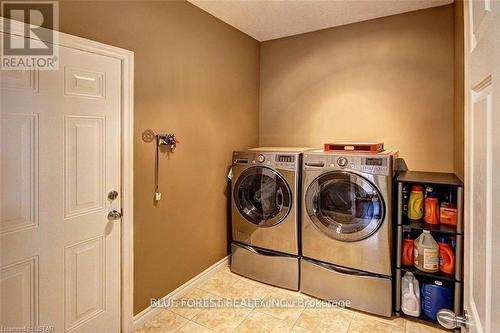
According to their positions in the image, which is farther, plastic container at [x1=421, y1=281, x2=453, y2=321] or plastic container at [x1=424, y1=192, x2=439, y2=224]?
plastic container at [x1=424, y1=192, x2=439, y2=224]

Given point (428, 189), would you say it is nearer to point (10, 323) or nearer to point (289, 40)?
point (289, 40)

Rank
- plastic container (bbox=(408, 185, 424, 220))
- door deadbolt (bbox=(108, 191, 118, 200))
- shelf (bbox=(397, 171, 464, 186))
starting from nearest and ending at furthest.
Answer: door deadbolt (bbox=(108, 191, 118, 200)) → shelf (bbox=(397, 171, 464, 186)) → plastic container (bbox=(408, 185, 424, 220))

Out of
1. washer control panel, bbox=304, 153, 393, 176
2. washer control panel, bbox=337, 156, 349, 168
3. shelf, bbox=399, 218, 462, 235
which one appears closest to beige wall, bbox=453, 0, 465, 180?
shelf, bbox=399, 218, 462, 235

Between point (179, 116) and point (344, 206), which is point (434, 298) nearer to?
point (344, 206)

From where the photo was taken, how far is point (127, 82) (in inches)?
72.3

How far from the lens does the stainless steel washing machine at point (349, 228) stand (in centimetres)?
209

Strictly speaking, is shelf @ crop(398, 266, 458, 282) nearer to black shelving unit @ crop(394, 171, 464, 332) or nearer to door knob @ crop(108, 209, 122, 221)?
black shelving unit @ crop(394, 171, 464, 332)

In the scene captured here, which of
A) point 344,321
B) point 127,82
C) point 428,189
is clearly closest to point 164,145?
point 127,82

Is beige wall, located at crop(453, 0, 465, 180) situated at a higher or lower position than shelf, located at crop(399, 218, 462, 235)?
higher

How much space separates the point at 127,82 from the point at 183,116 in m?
0.56

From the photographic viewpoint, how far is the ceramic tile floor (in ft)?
6.57

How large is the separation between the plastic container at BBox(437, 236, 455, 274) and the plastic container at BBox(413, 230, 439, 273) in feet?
0.11

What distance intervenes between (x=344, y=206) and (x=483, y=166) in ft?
5.39

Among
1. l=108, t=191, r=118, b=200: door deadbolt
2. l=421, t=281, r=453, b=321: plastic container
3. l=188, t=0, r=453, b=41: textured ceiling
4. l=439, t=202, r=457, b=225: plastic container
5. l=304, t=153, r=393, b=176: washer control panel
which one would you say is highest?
l=188, t=0, r=453, b=41: textured ceiling
